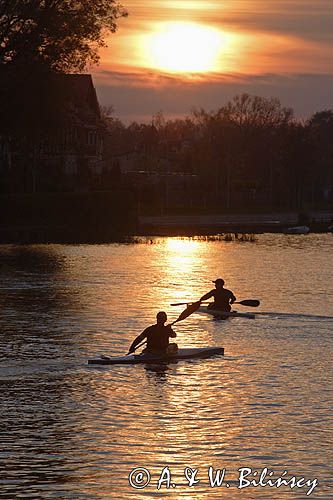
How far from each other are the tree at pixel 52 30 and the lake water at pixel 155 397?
25.7 m

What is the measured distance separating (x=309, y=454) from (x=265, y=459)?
952mm

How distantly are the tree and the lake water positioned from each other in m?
25.7

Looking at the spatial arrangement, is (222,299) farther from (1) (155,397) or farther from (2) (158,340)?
(1) (155,397)

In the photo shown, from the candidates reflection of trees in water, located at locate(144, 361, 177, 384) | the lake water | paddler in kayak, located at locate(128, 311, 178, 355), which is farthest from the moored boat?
paddler in kayak, located at locate(128, 311, 178, 355)

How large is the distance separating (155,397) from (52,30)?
53.5 m

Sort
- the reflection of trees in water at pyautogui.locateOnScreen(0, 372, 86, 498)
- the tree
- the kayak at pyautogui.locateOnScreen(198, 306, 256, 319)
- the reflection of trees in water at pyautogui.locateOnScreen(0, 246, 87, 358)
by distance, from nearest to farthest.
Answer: the reflection of trees in water at pyautogui.locateOnScreen(0, 372, 86, 498)
the reflection of trees in water at pyautogui.locateOnScreen(0, 246, 87, 358)
the kayak at pyautogui.locateOnScreen(198, 306, 256, 319)
the tree

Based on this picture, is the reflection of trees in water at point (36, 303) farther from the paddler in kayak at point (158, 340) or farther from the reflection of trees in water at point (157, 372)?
the reflection of trees in water at point (157, 372)

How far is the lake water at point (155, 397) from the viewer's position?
74.0ft

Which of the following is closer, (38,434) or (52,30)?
(38,434)

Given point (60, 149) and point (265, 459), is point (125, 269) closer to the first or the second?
point (265, 459)

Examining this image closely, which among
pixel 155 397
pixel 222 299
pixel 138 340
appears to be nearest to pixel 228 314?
pixel 222 299

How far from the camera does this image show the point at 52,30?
7944cm

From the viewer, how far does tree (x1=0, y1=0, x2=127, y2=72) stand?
3113 inches

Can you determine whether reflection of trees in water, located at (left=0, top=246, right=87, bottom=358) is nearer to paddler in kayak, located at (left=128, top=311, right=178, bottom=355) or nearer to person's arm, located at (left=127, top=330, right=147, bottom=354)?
person's arm, located at (left=127, top=330, right=147, bottom=354)
